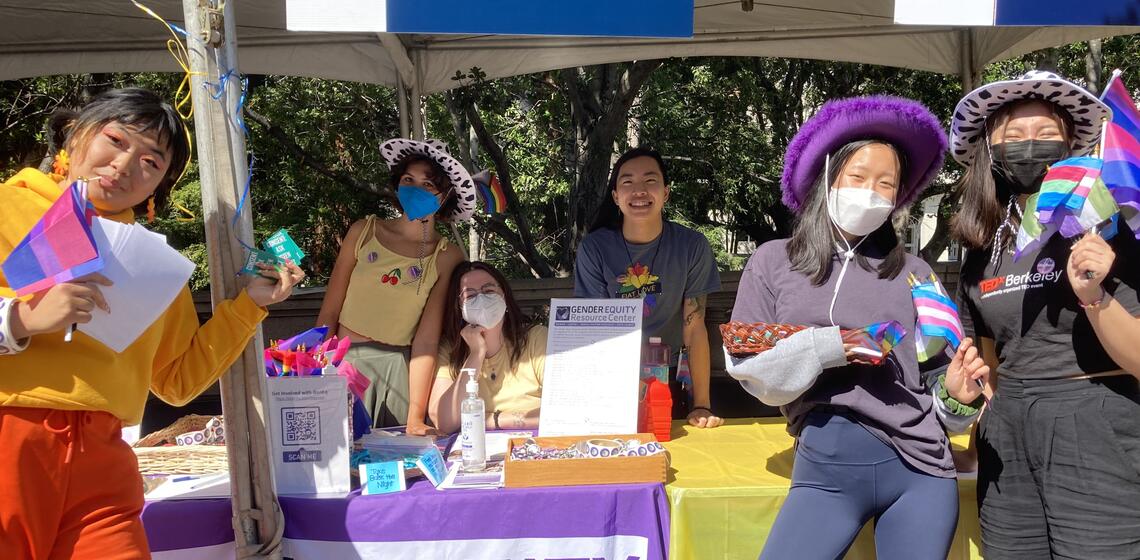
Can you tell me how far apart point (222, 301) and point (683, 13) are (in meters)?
1.62

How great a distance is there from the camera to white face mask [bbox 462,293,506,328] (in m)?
3.04

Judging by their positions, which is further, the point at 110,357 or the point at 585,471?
the point at 585,471

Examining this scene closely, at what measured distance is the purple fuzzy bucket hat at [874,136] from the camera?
2.32 metres

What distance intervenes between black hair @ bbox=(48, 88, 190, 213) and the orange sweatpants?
571 mm

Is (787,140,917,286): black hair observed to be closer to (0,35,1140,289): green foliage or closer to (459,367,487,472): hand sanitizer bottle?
(459,367,487,472): hand sanitizer bottle

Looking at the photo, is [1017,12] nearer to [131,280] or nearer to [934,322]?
[934,322]

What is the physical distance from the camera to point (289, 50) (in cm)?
457

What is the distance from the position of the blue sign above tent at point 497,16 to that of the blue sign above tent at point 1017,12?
0.72 metres

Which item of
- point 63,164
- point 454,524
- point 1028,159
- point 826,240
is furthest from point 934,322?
point 63,164

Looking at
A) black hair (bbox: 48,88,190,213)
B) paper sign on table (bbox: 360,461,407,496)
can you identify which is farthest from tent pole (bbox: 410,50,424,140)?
black hair (bbox: 48,88,190,213)

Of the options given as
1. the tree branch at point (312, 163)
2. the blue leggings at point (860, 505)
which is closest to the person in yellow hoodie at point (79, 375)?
the blue leggings at point (860, 505)

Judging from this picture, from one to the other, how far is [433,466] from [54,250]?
4.25ft

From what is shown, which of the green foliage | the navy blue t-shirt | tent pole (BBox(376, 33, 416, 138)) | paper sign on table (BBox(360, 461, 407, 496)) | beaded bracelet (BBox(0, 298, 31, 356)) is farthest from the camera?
the green foliage

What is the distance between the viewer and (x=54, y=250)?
64.7 inches
